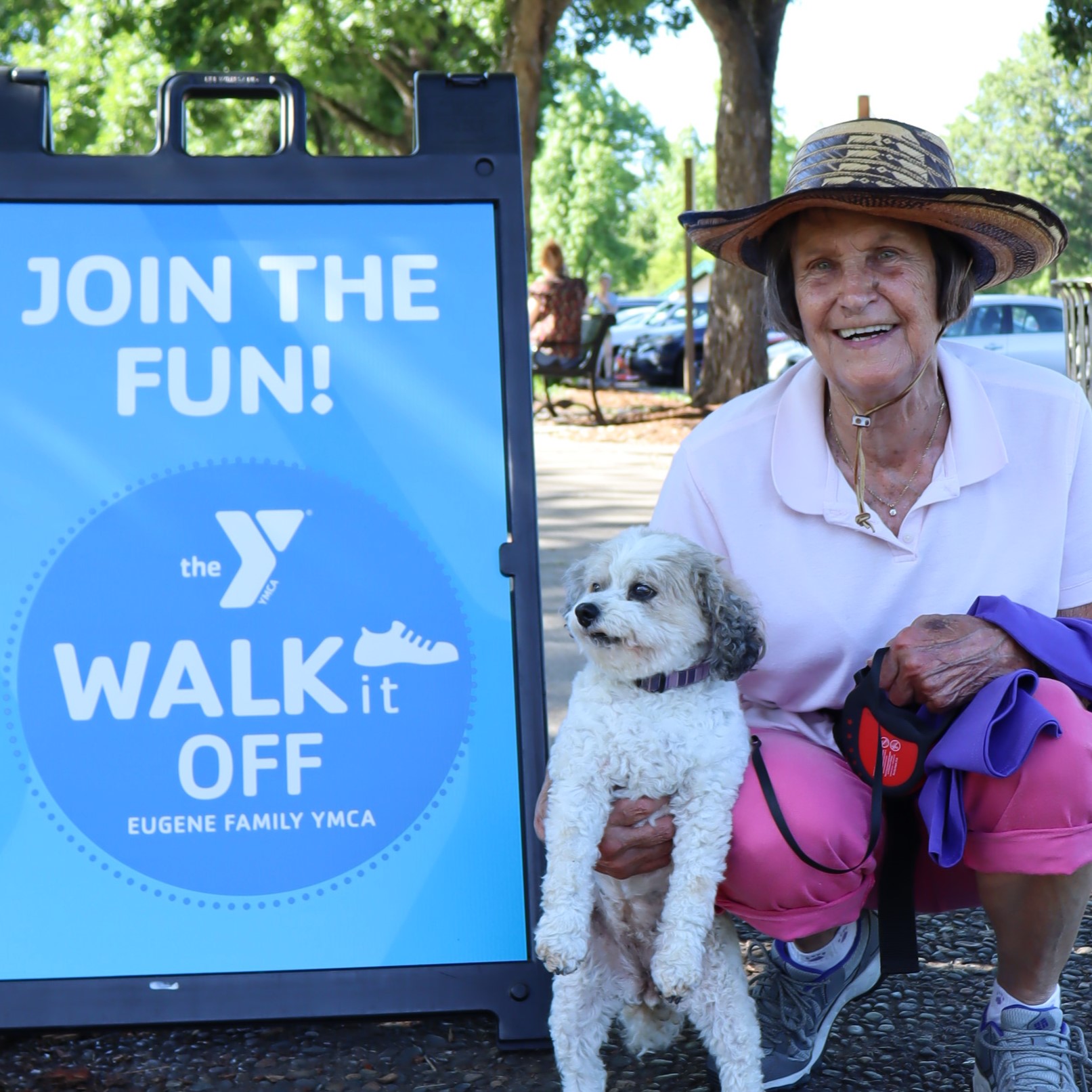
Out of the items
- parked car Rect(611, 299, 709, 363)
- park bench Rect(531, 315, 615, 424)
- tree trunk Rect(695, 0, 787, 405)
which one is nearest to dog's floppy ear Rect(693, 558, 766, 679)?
tree trunk Rect(695, 0, 787, 405)

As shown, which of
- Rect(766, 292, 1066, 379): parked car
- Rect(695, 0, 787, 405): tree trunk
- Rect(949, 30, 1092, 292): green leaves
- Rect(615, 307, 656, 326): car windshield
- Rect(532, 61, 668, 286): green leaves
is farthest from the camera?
Rect(949, 30, 1092, 292): green leaves

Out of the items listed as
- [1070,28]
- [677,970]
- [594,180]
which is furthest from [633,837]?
[594,180]

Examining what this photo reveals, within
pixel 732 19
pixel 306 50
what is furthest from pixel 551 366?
pixel 306 50

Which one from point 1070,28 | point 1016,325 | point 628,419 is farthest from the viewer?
point 1016,325

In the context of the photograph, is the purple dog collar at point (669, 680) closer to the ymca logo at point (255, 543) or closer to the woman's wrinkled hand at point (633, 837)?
the woman's wrinkled hand at point (633, 837)

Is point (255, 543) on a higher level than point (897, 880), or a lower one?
higher

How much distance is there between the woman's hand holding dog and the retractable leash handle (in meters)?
1.53

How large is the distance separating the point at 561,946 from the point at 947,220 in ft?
5.37

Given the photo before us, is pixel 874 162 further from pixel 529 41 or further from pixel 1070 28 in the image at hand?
pixel 529 41

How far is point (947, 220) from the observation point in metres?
2.71

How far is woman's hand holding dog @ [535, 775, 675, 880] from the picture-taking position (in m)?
2.46

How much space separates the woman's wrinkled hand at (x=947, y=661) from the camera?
2.45 metres

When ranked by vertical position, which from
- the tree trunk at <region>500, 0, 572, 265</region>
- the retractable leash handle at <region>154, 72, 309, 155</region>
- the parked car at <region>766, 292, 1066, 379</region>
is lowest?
the parked car at <region>766, 292, 1066, 379</region>

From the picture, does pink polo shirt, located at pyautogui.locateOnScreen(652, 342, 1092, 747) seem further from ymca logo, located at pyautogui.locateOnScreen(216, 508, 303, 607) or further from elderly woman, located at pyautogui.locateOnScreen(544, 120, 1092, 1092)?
ymca logo, located at pyautogui.locateOnScreen(216, 508, 303, 607)
